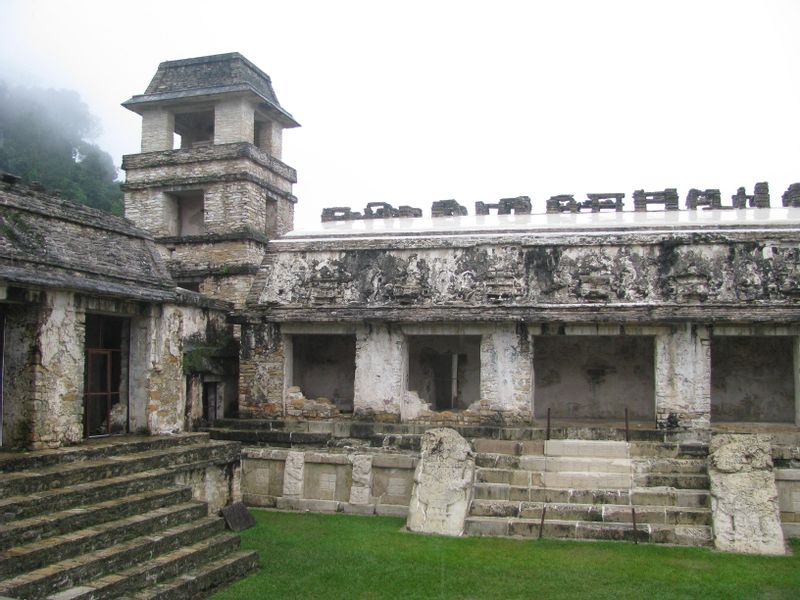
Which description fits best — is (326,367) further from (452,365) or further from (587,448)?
(587,448)

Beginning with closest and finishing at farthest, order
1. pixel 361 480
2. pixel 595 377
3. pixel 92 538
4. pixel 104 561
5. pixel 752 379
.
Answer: pixel 104 561 → pixel 92 538 → pixel 361 480 → pixel 752 379 → pixel 595 377

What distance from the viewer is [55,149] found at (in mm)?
39531

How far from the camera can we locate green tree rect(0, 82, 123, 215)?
109 ft

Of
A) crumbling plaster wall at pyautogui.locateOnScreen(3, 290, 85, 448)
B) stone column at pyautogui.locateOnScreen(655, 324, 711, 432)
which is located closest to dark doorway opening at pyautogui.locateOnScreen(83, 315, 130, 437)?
crumbling plaster wall at pyautogui.locateOnScreen(3, 290, 85, 448)

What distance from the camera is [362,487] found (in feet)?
42.5

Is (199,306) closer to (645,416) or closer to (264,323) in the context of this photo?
(264,323)

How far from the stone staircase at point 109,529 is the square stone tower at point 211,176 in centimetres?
966

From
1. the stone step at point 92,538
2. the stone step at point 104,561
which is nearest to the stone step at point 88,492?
the stone step at point 92,538

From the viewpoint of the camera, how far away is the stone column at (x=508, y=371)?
1524cm

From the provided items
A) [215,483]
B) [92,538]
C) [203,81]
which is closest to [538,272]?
[215,483]

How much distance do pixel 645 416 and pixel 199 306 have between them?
1011 centimetres

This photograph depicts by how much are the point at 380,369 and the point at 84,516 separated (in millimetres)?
8042

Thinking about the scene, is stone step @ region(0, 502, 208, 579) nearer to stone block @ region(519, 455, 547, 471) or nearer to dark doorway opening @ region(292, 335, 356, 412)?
stone block @ region(519, 455, 547, 471)

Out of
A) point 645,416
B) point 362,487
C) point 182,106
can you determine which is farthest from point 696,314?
point 182,106
